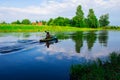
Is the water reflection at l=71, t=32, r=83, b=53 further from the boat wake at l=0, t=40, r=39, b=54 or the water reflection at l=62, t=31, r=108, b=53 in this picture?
the boat wake at l=0, t=40, r=39, b=54

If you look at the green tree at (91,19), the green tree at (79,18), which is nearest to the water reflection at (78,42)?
the green tree at (79,18)

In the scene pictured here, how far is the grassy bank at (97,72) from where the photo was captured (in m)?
10.1

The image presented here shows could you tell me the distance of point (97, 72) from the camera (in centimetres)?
1077

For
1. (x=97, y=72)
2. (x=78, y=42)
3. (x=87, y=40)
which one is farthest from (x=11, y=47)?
(x=97, y=72)

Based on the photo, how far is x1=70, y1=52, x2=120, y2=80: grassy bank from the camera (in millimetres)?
10148

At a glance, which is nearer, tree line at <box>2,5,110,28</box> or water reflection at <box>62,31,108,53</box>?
water reflection at <box>62,31,108,53</box>

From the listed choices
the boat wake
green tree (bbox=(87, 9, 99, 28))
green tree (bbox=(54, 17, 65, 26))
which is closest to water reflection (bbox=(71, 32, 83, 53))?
the boat wake

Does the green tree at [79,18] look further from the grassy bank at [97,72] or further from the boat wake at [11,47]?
the grassy bank at [97,72]

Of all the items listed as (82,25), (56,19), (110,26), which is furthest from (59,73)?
(110,26)

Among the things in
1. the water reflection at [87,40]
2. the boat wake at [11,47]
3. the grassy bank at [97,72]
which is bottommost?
the water reflection at [87,40]

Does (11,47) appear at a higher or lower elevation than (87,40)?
higher

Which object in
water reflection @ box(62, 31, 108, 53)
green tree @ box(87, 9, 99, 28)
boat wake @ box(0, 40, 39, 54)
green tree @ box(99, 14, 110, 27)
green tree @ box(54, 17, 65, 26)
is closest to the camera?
boat wake @ box(0, 40, 39, 54)

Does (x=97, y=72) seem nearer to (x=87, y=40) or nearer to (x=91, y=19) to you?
(x=87, y=40)

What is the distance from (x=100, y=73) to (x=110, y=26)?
129060 mm
